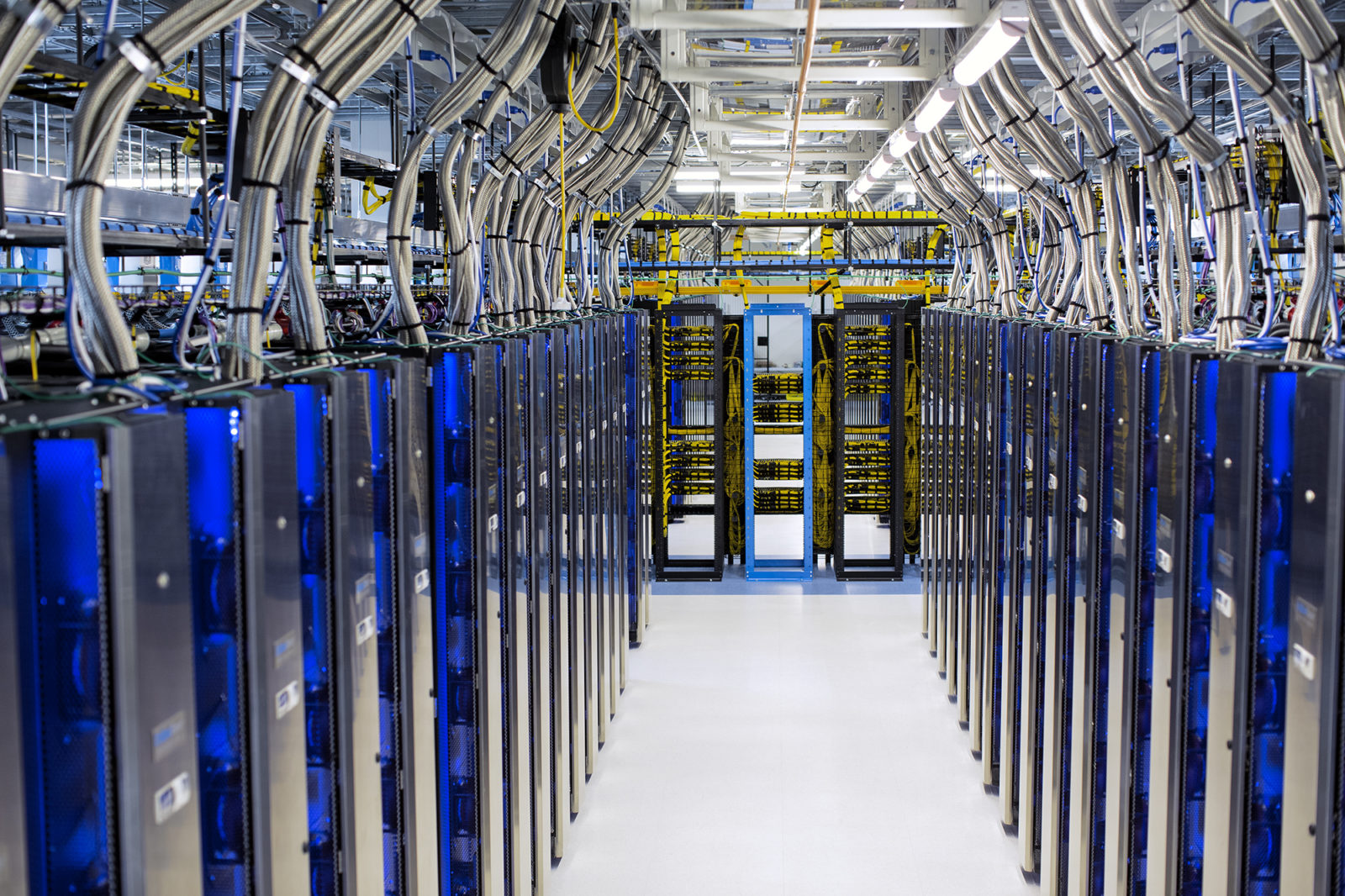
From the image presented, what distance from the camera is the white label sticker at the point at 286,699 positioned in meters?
2.24

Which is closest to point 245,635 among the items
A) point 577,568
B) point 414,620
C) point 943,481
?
point 414,620

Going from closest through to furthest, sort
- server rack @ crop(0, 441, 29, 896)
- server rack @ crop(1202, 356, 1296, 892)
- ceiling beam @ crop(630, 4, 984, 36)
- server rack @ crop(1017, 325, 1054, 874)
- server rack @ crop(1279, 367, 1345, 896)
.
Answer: server rack @ crop(0, 441, 29, 896)
server rack @ crop(1279, 367, 1345, 896)
server rack @ crop(1202, 356, 1296, 892)
ceiling beam @ crop(630, 4, 984, 36)
server rack @ crop(1017, 325, 1054, 874)

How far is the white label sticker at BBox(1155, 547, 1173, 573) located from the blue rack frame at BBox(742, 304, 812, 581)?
674 centimetres

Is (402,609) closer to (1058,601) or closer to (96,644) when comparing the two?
(96,644)

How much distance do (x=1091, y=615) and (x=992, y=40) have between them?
201 centimetres

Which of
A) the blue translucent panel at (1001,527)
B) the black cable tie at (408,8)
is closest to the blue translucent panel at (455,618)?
the black cable tie at (408,8)

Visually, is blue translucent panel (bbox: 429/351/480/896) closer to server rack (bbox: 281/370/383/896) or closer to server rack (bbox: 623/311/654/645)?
server rack (bbox: 281/370/383/896)

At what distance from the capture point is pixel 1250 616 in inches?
102

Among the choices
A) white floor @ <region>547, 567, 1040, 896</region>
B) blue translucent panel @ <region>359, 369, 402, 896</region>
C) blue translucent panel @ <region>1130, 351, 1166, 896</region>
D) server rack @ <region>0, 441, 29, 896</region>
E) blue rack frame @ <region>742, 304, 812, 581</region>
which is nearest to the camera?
server rack @ <region>0, 441, 29, 896</region>

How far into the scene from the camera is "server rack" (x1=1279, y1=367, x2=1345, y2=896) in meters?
2.20

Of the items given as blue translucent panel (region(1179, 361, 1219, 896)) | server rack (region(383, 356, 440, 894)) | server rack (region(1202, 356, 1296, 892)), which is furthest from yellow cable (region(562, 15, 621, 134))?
server rack (region(1202, 356, 1296, 892))

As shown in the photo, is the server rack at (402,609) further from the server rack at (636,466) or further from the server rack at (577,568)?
the server rack at (636,466)

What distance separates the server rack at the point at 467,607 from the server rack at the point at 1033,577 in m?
2.29

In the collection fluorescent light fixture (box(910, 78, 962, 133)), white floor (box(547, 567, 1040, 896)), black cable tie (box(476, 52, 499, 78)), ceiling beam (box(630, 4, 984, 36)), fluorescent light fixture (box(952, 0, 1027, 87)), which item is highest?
ceiling beam (box(630, 4, 984, 36))
